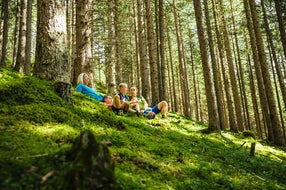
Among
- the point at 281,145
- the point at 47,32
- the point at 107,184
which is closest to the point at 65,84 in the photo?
the point at 47,32

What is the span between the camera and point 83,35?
8.88 meters

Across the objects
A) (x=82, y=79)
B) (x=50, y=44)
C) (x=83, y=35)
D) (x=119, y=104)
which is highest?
(x=83, y=35)

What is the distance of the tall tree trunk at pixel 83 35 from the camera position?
8.82 metres

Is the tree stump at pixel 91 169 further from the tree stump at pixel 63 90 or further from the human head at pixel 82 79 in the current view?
the human head at pixel 82 79

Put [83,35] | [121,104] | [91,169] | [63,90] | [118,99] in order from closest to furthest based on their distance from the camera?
1. [91,169]
2. [63,90]
3. [118,99]
4. [121,104]
5. [83,35]

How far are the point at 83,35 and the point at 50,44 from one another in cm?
431

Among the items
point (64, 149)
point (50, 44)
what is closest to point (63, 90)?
point (50, 44)

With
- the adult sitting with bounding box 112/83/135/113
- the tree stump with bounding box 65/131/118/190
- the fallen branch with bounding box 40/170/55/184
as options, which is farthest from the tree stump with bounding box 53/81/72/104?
the adult sitting with bounding box 112/83/135/113

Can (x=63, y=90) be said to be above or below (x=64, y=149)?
above

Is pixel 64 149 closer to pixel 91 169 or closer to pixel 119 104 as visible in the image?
pixel 91 169

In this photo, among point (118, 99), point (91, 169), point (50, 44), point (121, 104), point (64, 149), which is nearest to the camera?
point (91, 169)

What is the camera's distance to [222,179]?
4.18 m

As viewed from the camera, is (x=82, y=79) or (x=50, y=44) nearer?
(x=50, y=44)

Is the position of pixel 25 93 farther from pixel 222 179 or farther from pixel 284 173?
pixel 284 173
